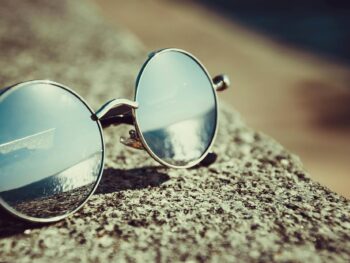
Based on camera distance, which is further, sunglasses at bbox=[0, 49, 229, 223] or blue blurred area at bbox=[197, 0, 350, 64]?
blue blurred area at bbox=[197, 0, 350, 64]

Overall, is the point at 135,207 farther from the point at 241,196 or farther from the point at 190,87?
the point at 190,87

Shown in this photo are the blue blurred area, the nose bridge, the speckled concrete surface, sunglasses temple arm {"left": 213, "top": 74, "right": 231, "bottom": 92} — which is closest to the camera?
the speckled concrete surface

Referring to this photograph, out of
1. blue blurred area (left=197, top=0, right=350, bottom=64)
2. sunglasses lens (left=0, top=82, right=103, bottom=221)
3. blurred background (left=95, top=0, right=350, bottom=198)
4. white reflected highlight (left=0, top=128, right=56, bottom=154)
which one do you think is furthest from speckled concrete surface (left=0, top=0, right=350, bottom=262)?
blue blurred area (left=197, top=0, right=350, bottom=64)

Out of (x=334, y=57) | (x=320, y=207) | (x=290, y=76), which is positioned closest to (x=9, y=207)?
(x=320, y=207)

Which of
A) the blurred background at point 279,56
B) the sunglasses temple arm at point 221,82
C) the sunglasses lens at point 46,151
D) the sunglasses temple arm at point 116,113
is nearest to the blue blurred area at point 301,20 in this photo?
the blurred background at point 279,56

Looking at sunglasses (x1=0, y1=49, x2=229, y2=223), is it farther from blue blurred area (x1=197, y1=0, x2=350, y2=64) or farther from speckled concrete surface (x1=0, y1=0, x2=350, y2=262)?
blue blurred area (x1=197, y1=0, x2=350, y2=64)

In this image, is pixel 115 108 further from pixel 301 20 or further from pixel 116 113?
pixel 301 20
